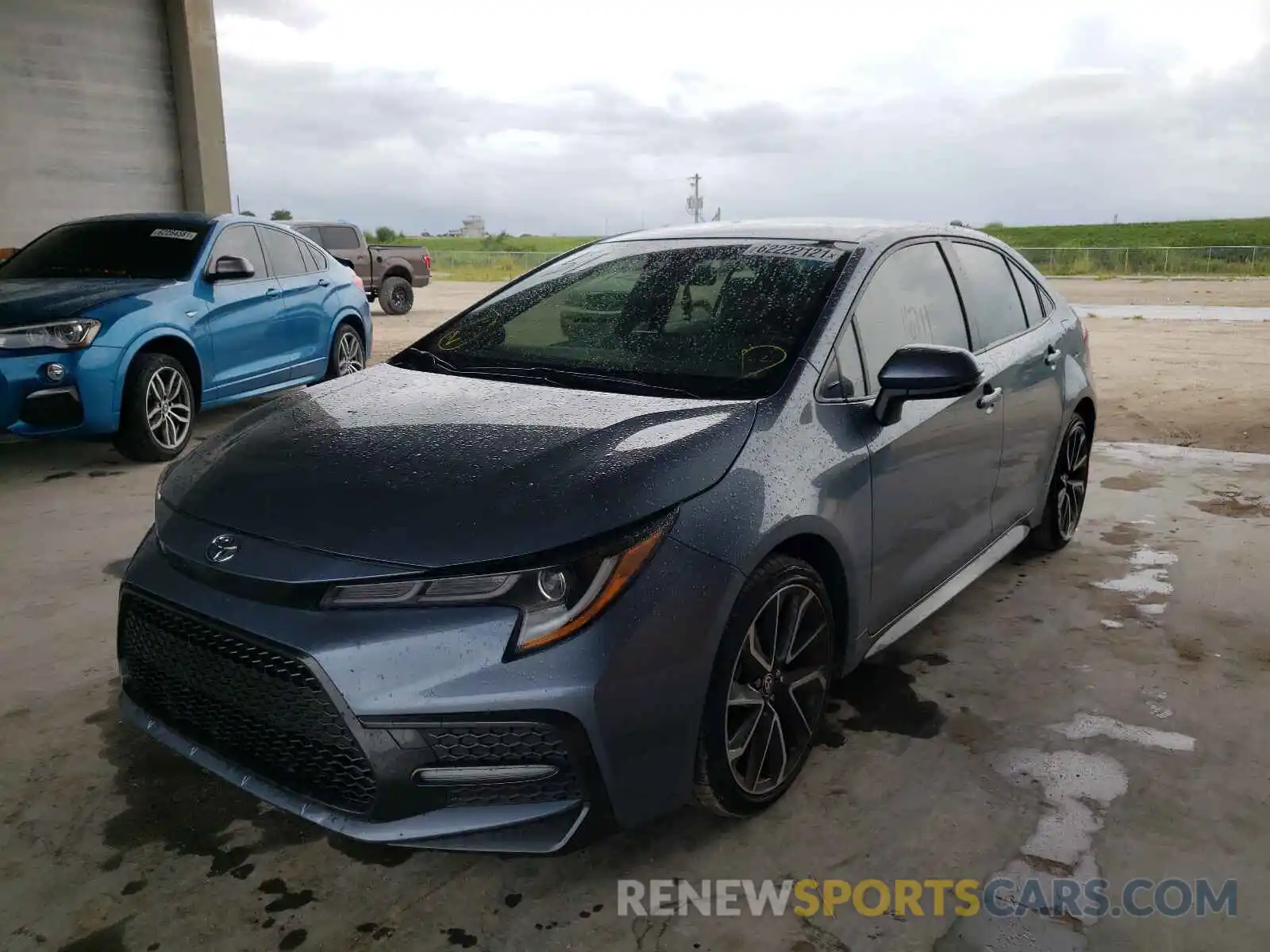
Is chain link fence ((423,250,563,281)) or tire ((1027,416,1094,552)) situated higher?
chain link fence ((423,250,563,281))

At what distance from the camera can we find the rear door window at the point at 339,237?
58.2 ft

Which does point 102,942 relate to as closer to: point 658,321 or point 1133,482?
point 658,321

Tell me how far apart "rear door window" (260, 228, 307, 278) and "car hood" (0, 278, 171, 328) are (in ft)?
4.03

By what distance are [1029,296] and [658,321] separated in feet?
6.32

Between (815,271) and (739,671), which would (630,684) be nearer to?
(739,671)

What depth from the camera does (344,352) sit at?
337 inches

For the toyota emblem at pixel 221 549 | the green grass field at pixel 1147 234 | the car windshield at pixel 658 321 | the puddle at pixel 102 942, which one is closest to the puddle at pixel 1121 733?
the car windshield at pixel 658 321

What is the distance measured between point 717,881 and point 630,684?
1.97ft

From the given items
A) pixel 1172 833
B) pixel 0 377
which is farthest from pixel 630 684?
pixel 0 377

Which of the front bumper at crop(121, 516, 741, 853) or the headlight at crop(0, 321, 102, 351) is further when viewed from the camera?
the headlight at crop(0, 321, 102, 351)

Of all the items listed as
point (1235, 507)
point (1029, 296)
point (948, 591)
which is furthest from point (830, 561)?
point (1235, 507)

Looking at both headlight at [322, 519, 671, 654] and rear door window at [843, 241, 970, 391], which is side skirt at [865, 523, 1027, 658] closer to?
rear door window at [843, 241, 970, 391]

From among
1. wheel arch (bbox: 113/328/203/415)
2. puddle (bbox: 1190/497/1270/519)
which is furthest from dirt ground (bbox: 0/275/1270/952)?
wheel arch (bbox: 113/328/203/415)

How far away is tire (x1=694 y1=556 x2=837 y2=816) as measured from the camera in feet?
7.61
